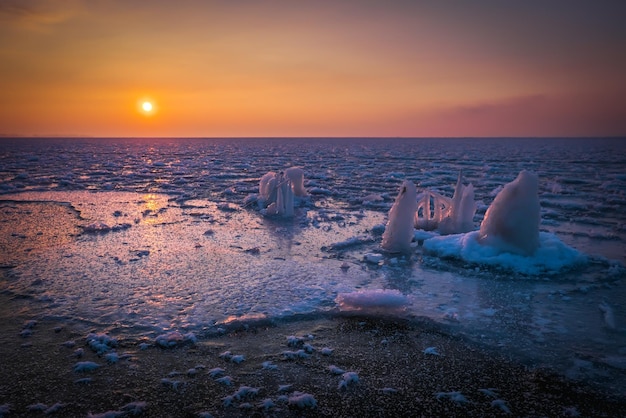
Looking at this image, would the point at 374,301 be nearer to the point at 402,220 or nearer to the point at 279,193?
the point at 402,220

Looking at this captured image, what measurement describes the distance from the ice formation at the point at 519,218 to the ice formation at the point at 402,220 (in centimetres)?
134

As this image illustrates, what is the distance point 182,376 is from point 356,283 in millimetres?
2911

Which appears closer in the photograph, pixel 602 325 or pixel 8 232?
pixel 602 325

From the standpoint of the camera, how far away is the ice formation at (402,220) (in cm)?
730

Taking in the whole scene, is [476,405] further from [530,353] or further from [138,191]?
[138,191]

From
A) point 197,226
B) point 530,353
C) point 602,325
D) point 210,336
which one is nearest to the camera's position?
point 530,353

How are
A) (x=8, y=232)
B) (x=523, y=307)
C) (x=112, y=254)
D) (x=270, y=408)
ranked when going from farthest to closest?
(x=8, y=232)
(x=112, y=254)
(x=523, y=307)
(x=270, y=408)

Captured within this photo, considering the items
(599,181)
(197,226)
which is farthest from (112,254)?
(599,181)

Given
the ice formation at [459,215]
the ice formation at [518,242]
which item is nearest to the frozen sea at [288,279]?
the ice formation at [518,242]

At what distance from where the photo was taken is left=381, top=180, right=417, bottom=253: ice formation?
730 cm

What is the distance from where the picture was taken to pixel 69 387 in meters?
3.26

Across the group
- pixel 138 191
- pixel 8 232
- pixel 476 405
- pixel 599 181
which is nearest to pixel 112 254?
pixel 8 232

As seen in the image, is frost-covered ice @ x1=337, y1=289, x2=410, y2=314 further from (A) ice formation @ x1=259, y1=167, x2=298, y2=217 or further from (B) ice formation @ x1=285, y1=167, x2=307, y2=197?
(B) ice formation @ x1=285, y1=167, x2=307, y2=197

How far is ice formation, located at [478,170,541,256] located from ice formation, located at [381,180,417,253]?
4.40 feet
